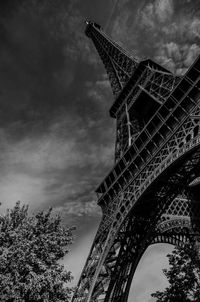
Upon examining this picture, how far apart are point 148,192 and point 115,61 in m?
27.5

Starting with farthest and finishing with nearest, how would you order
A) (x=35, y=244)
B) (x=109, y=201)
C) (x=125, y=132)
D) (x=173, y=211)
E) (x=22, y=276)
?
(x=125, y=132) → (x=173, y=211) → (x=109, y=201) → (x=35, y=244) → (x=22, y=276)

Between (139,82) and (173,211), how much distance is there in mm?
13834

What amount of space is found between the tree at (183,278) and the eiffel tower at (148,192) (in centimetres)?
262

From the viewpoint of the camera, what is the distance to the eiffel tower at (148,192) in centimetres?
1437

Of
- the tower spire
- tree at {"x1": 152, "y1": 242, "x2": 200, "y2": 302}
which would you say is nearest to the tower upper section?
the tower spire

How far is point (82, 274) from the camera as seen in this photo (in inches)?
613

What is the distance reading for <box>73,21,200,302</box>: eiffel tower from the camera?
14367 mm

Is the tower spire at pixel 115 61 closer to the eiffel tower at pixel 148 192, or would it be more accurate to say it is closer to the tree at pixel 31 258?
the eiffel tower at pixel 148 192

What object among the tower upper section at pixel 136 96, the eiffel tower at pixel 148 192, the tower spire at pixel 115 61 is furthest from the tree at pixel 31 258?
the tower spire at pixel 115 61

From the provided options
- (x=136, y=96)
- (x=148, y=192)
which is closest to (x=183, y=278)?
(x=148, y=192)

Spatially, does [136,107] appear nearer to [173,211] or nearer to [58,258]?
[173,211]

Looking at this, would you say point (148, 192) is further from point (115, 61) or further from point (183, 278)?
point (115, 61)

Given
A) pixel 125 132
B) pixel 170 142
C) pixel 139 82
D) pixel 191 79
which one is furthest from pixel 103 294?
pixel 139 82

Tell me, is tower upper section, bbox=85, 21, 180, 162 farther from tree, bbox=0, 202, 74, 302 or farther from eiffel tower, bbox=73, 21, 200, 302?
tree, bbox=0, 202, 74, 302
